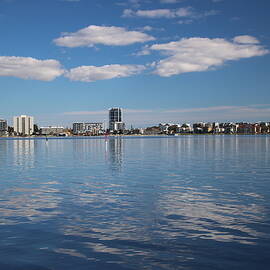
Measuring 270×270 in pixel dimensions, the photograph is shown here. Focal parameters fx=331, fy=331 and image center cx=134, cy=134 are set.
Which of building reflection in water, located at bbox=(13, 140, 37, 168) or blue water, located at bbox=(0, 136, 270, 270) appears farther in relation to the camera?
building reflection in water, located at bbox=(13, 140, 37, 168)

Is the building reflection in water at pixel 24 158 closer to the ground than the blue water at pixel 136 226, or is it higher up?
closer to the ground

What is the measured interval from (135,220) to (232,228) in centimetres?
506

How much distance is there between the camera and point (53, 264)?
1226cm

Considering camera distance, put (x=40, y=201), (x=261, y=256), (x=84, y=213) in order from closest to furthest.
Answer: (x=261, y=256), (x=84, y=213), (x=40, y=201)

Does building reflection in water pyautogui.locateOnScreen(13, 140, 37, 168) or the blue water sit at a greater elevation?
the blue water

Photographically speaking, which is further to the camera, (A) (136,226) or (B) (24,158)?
(B) (24,158)

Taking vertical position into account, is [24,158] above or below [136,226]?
below

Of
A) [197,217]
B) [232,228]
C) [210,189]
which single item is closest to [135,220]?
[197,217]

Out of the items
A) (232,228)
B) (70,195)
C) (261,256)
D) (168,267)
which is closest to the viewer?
(168,267)

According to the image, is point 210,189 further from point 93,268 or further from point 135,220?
point 93,268

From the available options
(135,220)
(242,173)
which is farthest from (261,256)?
(242,173)

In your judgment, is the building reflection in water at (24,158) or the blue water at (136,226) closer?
the blue water at (136,226)

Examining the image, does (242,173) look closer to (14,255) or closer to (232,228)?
(232,228)

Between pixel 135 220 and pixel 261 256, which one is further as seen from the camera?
pixel 135 220
